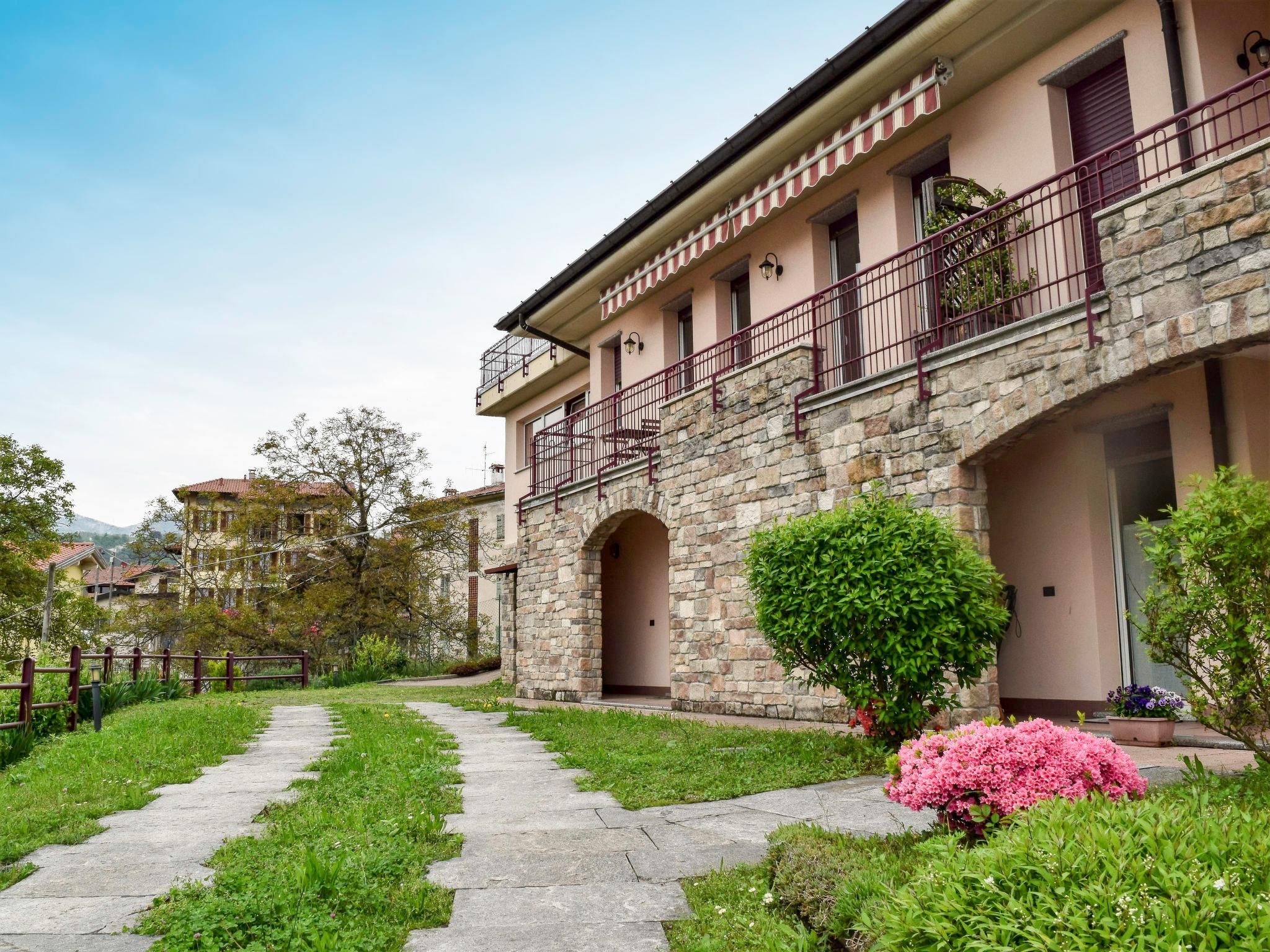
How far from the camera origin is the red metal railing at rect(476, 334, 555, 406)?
67.8 ft

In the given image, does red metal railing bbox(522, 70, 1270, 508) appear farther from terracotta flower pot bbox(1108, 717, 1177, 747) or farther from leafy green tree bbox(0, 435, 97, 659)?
leafy green tree bbox(0, 435, 97, 659)

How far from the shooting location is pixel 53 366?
98.0 feet

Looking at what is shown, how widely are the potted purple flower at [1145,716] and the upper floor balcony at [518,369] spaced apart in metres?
13.7

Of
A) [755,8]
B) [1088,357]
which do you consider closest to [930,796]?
[1088,357]

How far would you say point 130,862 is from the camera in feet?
13.9

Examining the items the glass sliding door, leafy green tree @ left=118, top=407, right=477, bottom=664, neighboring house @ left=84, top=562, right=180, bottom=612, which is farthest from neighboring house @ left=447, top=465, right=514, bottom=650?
the glass sliding door

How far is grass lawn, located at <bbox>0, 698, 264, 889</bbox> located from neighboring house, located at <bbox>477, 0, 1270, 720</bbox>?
5.45 metres

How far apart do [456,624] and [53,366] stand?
643 inches

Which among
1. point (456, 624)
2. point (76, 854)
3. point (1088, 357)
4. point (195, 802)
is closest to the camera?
point (76, 854)

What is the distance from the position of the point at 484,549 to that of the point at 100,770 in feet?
76.5

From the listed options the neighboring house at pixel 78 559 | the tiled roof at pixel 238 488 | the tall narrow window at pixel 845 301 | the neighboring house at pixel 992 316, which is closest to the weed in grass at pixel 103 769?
the neighboring house at pixel 992 316

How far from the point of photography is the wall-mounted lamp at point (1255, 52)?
7.58 m

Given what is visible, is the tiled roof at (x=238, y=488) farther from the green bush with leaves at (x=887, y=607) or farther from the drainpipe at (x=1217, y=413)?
the drainpipe at (x=1217, y=413)

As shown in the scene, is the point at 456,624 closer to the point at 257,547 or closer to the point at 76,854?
the point at 257,547
